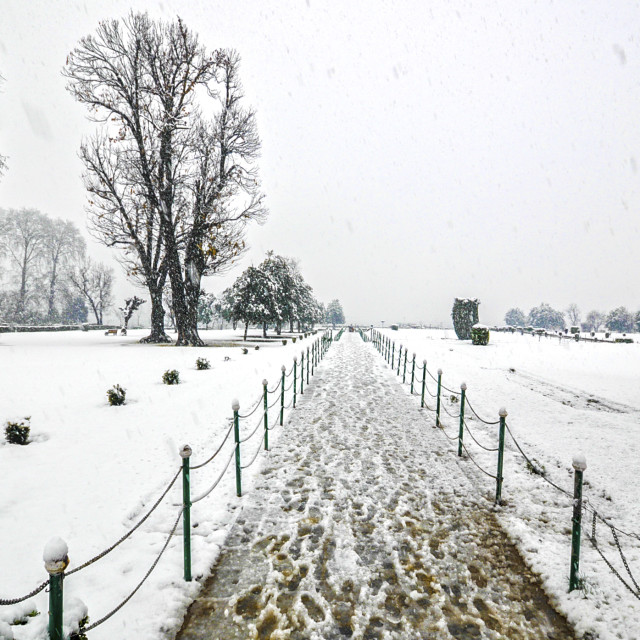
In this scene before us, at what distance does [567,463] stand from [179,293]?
74.8ft

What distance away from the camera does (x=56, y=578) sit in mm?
1917

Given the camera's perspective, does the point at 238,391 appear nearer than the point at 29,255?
Yes

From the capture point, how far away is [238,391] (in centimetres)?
1104

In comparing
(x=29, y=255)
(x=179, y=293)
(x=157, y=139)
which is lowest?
(x=179, y=293)

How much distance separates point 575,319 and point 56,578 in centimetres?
15106

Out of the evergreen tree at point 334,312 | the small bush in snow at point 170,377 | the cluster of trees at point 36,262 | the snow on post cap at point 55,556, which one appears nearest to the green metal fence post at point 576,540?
the snow on post cap at point 55,556

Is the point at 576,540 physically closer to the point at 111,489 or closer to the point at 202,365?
the point at 111,489

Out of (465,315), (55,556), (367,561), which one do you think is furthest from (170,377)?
(465,315)

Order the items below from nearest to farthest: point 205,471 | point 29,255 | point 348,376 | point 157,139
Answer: point 205,471, point 348,376, point 157,139, point 29,255

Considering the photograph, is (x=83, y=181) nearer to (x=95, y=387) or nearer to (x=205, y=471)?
(x=95, y=387)

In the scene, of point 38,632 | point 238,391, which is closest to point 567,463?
point 38,632

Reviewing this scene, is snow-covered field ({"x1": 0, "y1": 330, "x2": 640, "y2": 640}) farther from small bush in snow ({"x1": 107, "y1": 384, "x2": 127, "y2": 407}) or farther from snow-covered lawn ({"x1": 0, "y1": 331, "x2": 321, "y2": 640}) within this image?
small bush in snow ({"x1": 107, "y1": 384, "x2": 127, "y2": 407})

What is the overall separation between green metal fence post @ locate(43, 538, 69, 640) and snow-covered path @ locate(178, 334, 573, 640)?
1.22m

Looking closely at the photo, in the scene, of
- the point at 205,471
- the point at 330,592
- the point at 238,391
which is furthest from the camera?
the point at 238,391
